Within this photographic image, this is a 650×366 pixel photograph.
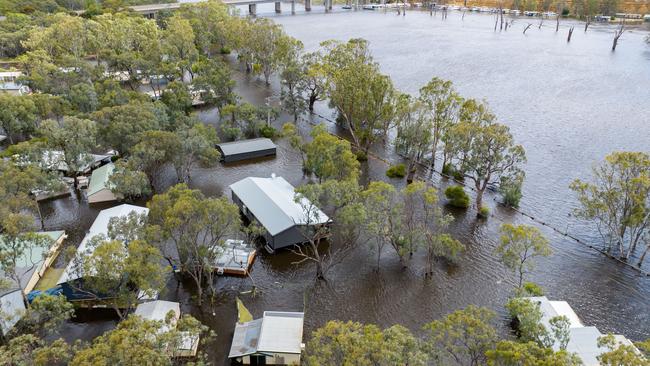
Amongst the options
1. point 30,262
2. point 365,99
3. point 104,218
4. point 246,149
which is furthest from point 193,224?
point 365,99

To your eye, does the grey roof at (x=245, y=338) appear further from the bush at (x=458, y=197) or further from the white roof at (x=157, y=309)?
the bush at (x=458, y=197)

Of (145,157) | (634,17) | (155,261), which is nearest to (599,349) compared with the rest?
(155,261)

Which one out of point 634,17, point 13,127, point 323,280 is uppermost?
point 634,17

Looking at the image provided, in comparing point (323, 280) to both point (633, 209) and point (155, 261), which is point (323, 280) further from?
point (633, 209)

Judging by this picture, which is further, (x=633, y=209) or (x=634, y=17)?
(x=634, y=17)

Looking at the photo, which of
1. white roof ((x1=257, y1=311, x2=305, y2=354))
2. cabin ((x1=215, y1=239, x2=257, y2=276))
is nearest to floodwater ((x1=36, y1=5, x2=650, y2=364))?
cabin ((x1=215, y1=239, x2=257, y2=276))

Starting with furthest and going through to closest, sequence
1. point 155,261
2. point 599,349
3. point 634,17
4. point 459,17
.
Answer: point 459,17 → point 634,17 → point 155,261 → point 599,349

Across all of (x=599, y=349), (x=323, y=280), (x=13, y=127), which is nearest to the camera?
(x=599, y=349)
